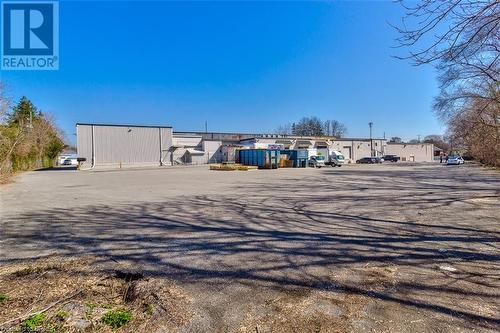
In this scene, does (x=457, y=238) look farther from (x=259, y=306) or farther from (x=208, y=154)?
(x=208, y=154)

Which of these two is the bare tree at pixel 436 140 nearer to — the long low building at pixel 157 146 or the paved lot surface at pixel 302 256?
the long low building at pixel 157 146

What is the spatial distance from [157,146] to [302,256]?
147ft

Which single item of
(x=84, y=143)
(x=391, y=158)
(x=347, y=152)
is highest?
(x=84, y=143)

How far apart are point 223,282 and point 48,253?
3.34m

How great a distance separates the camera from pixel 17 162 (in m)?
31.5

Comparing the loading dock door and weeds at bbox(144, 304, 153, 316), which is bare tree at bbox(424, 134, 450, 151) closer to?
the loading dock door

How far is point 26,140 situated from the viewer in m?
29.5

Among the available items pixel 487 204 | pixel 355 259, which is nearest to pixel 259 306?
pixel 355 259

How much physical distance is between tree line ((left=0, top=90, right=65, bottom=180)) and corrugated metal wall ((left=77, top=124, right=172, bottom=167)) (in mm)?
6126

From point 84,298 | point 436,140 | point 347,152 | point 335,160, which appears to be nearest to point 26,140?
point 84,298

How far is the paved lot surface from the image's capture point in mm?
2908

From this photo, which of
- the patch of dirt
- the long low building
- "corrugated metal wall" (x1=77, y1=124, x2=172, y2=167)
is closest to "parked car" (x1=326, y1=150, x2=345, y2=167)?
the long low building

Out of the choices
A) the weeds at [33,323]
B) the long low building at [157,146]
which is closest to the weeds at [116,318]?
the weeds at [33,323]

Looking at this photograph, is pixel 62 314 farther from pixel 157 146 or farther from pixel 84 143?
pixel 157 146
